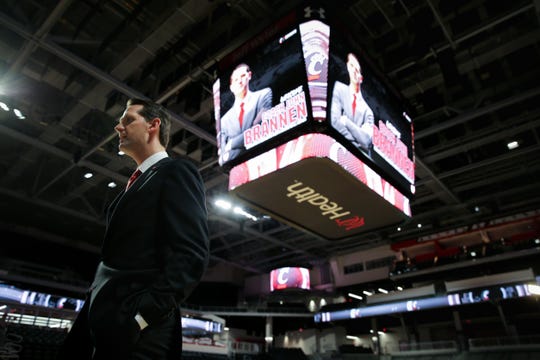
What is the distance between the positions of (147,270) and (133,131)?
707mm

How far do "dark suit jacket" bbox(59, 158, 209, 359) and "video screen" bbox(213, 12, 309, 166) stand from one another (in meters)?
2.82

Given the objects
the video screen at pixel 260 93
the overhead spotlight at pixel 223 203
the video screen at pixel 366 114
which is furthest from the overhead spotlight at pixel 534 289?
the video screen at pixel 260 93

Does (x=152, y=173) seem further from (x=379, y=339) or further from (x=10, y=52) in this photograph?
(x=379, y=339)

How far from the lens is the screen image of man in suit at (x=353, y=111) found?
4.17m

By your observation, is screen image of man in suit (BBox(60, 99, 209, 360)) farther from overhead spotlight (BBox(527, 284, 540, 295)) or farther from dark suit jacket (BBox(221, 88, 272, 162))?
overhead spotlight (BBox(527, 284, 540, 295))

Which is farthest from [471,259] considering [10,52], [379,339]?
[10,52]

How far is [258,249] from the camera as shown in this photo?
71.9 ft

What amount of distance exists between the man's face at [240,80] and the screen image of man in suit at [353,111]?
3.92ft

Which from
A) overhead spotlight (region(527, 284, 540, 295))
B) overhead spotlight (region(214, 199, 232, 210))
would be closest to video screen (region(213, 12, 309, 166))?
overhead spotlight (region(214, 199, 232, 210))

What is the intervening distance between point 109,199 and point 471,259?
16.5 metres

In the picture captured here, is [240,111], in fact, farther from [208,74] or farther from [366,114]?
[208,74]

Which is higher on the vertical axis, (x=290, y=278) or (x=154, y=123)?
(x=290, y=278)

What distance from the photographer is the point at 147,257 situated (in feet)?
3.91

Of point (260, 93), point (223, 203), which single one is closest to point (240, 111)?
point (260, 93)
